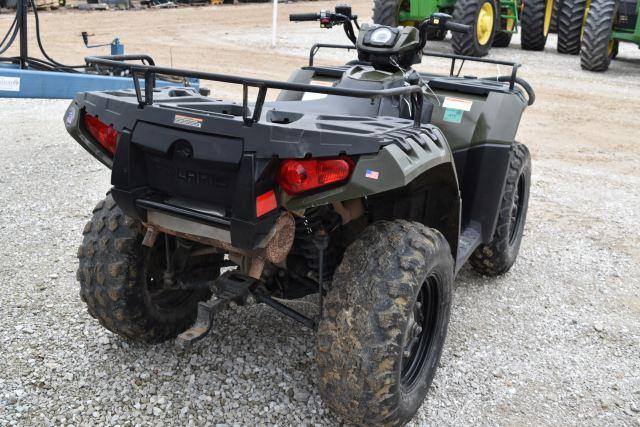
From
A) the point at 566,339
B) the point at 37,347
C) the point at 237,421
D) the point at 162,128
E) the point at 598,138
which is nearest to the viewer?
the point at 162,128

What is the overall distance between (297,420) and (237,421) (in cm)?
25

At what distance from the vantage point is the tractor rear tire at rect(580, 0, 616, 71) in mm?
12953

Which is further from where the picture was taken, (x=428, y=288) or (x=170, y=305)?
(x=170, y=305)

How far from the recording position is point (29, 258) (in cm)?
437

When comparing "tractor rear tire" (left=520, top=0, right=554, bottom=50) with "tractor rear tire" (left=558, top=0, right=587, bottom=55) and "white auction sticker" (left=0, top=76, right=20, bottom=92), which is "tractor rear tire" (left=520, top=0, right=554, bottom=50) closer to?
→ "tractor rear tire" (left=558, top=0, right=587, bottom=55)

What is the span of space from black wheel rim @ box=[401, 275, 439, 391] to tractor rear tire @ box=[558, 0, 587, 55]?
13.8 meters

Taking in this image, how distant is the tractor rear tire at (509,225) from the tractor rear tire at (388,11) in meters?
10.1

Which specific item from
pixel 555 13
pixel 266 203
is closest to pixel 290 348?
pixel 266 203

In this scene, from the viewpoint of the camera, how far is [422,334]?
308 centimetres

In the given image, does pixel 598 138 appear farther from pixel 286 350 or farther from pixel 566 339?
pixel 286 350

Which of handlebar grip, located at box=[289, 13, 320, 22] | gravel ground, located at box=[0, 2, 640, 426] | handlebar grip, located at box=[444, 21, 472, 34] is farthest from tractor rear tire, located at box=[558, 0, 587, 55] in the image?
handlebar grip, located at box=[289, 13, 320, 22]

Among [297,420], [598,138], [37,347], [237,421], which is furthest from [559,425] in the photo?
[598,138]

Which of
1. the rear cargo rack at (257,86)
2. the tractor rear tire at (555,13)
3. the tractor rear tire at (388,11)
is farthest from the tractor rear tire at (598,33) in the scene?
the rear cargo rack at (257,86)

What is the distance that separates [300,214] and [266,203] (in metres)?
0.21
